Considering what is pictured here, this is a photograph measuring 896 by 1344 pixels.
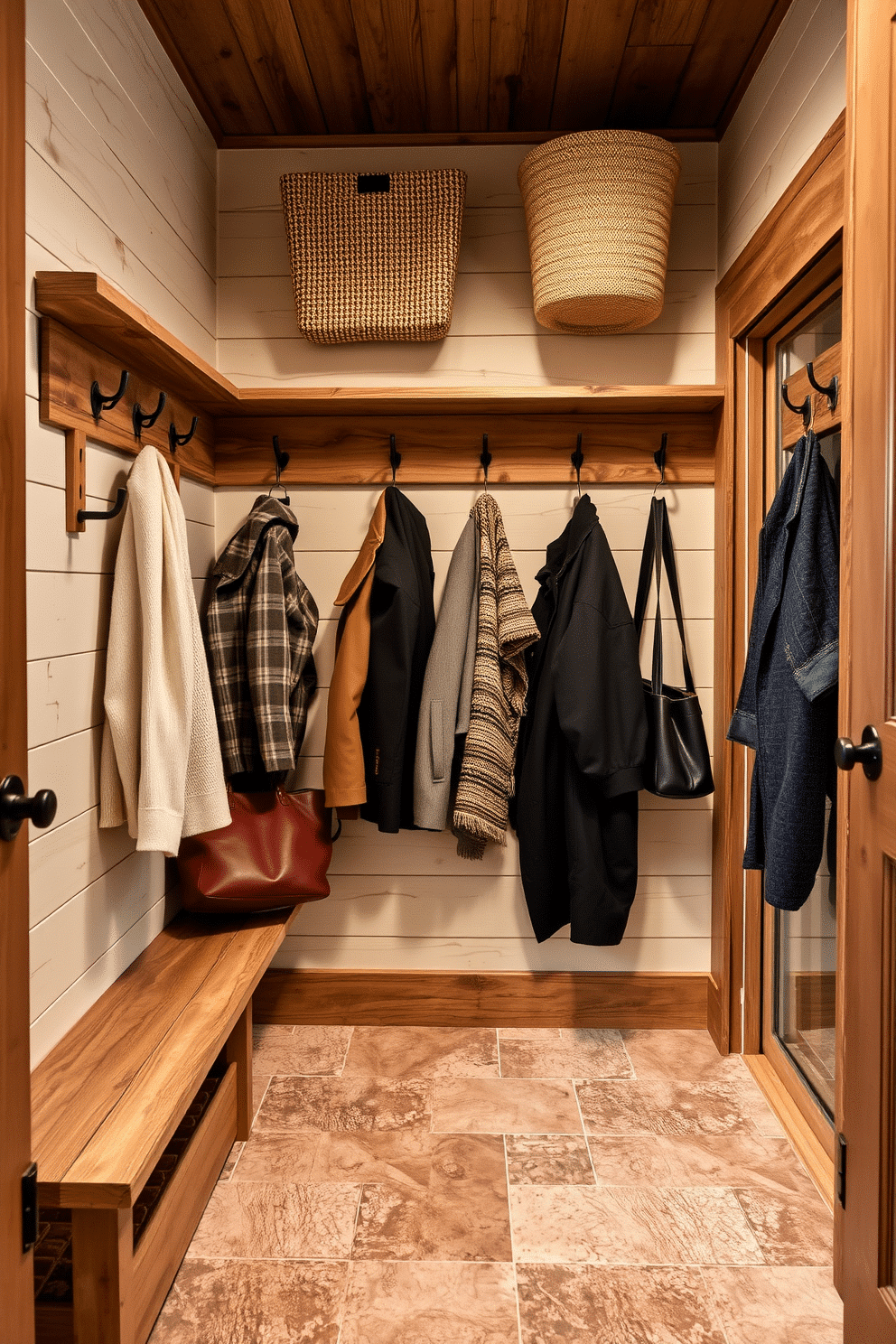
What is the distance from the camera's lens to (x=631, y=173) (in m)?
2.21

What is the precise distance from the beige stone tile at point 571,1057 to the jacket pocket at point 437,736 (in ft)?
2.55

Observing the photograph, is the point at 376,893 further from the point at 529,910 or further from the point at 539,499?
the point at 539,499

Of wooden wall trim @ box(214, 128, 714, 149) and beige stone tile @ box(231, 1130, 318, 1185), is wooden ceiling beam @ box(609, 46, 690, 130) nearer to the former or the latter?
wooden wall trim @ box(214, 128, 714, 149)

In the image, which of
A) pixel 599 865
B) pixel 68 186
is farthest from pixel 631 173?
pixel 599 865

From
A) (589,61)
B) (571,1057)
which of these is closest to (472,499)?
(589,61)

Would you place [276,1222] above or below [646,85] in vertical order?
below

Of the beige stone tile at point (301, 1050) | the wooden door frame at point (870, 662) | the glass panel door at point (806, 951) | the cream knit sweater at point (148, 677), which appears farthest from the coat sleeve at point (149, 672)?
the glass panel door at point (806, 951)

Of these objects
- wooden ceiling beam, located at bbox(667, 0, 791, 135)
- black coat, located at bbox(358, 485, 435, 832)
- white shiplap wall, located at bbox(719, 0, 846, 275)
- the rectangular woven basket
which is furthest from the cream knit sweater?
wooden ceiling beam, located at bbox(667, 0, 791, 135)

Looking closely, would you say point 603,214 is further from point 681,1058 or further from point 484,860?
point 681,1058

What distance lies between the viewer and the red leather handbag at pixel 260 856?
2133mm

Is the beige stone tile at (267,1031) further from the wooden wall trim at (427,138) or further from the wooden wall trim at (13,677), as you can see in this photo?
the wooden wall trim at (427,138)

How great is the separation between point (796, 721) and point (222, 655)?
1364mm

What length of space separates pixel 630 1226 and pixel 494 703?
1.17 metres

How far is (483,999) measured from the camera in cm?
267
